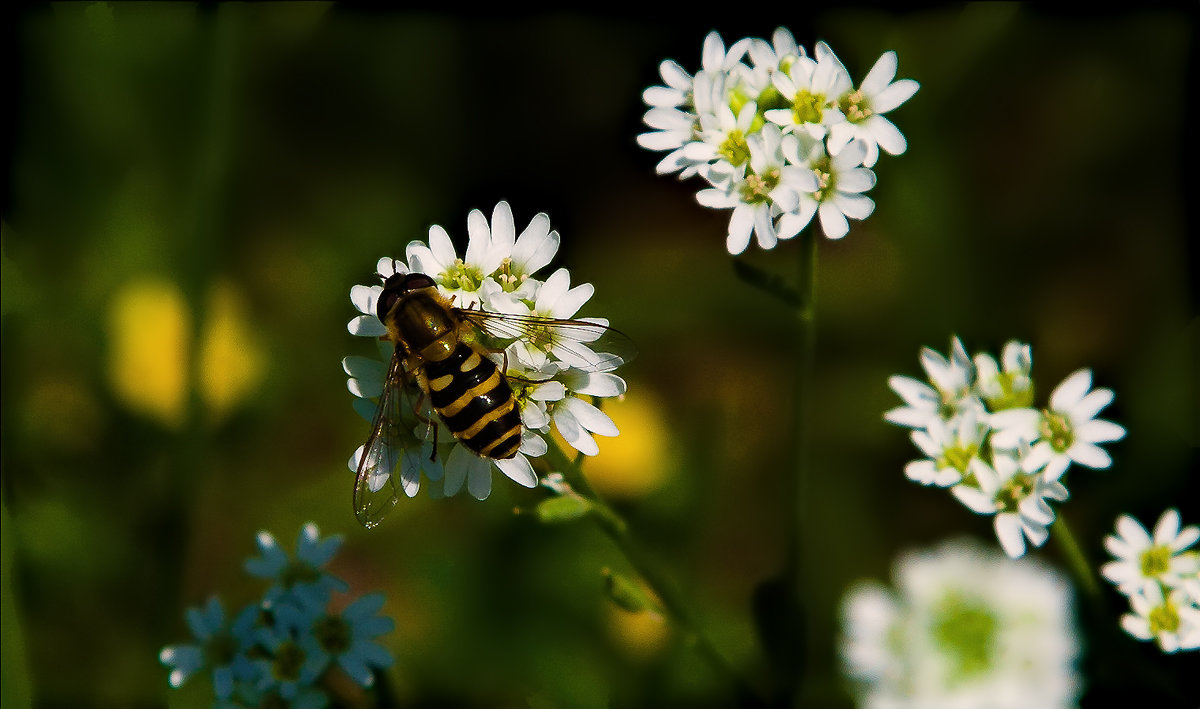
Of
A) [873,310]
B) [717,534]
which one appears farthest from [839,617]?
[873,310]

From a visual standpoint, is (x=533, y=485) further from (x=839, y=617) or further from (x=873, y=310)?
(x=873, y=310)

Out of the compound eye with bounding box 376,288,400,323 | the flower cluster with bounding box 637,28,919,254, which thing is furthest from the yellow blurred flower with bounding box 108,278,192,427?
the flower cluster with bounding box 637,28,919,254

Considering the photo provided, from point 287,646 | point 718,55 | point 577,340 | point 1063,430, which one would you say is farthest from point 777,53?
point 287,646

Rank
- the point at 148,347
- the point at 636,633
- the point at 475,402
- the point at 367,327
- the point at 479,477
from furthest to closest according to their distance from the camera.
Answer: the point at 148,347
the point at 636,633
the point at 367,327
the point at 479,477
the point at 475,402

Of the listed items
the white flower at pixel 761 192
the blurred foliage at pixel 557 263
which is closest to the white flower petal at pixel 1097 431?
the white flower at pixel 761 192

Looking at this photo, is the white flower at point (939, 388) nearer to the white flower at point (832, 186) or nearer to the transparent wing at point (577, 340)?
the white flower at point (832, 186)

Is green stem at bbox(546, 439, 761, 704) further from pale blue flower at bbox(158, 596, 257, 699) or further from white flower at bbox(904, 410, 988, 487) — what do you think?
pale blue flower at bbox(158, 596, 257, 699)

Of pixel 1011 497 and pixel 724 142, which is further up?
pixel 724 142

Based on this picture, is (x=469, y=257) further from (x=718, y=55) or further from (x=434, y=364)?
(x=718, y=55)
